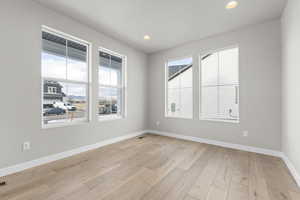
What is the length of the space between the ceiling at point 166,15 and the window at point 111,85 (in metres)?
0.64

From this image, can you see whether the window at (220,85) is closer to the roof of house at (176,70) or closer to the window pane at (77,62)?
the roof of house at (176,70)

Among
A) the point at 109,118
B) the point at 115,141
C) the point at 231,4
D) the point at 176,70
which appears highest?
the point at 231,4

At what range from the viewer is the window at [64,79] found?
251cm

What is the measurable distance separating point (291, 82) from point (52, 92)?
13.9 ft

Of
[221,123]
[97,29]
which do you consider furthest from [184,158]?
[97,29]

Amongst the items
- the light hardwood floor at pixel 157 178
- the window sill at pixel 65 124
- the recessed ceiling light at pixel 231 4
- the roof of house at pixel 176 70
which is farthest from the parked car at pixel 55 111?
the recessed ceiling light at pixel 231 4

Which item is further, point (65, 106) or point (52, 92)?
point (65, 106)

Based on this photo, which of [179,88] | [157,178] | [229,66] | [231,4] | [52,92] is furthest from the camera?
[179,88]

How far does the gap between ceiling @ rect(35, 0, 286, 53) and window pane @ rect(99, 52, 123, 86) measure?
0.61 m

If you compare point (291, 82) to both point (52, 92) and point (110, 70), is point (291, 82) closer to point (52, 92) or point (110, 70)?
point (110, 70)

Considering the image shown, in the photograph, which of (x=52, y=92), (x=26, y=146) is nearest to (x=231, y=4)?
(x=52, y=92)

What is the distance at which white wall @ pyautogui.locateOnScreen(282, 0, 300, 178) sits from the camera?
1834mm

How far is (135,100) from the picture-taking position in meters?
4.32

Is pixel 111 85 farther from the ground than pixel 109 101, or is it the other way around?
pixel 111 85
